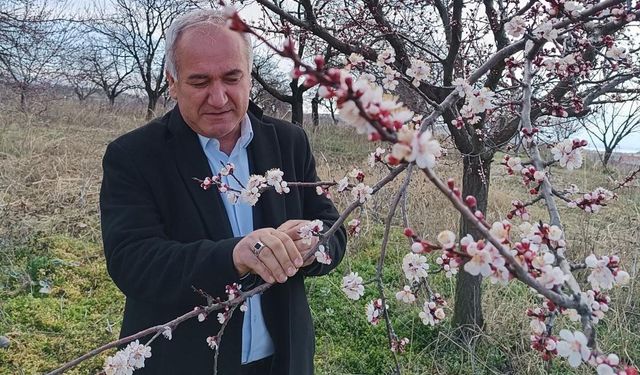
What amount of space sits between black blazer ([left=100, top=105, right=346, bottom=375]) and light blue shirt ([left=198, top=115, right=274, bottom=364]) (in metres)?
0.02

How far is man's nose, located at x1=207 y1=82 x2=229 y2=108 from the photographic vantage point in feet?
4.49

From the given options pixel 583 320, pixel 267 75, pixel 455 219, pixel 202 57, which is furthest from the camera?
pixel 267 75

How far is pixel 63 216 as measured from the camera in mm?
4965

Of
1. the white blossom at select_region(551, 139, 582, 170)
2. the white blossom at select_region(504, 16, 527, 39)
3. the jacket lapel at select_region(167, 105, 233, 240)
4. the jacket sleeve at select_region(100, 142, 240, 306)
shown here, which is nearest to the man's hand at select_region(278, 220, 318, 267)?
the jacket sleeve at select_region(100, 142, 240, 306)

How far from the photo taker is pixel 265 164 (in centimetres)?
156

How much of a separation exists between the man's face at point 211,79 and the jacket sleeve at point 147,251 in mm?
235

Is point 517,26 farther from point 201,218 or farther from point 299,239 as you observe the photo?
point 201,218

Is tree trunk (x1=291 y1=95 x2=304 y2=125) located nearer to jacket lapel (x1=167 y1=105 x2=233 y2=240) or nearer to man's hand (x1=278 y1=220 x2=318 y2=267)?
jacket lapel (x1=167 y1=105 x2=233 y2=240)

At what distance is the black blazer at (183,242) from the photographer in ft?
4.07

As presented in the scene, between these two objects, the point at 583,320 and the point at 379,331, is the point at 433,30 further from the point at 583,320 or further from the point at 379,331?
the point at 583,320

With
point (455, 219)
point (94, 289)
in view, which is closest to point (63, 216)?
point (94, 289)

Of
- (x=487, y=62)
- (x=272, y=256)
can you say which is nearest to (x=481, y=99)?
(x=487, y=62)

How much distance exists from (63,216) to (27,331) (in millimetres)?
2188

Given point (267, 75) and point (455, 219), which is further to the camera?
point (267, 75)
